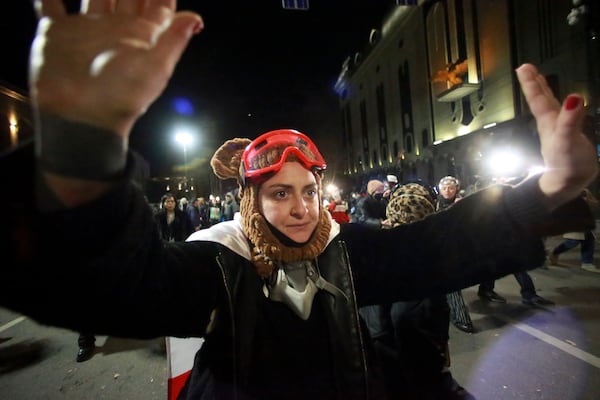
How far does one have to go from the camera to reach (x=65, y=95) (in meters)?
0.64

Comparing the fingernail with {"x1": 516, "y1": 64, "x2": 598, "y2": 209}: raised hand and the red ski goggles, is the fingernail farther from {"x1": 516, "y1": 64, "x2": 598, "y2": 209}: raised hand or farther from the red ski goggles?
{"x1": 516, "y1": 64, "x2": 598, "y2": 209}: raised hand

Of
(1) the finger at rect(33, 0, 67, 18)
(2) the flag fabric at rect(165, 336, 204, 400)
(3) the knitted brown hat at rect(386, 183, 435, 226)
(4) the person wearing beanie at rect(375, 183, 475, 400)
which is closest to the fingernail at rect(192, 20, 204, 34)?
(1) the finger at rect(33, 0, 67, 18)

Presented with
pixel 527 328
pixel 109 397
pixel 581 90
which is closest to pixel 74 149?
pixel 109 397

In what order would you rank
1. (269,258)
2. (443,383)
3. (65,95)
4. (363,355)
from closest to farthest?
1. (65,95)
2. (363,355)
3. (269,258)
4. (443,383)

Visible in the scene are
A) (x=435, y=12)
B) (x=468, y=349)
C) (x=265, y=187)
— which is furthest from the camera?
(x=435, y=12)

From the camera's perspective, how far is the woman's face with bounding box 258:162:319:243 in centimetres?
145

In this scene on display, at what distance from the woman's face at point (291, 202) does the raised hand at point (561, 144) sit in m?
0.86

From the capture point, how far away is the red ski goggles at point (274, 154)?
1.52 metres

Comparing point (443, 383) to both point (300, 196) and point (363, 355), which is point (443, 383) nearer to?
point (363, 355)

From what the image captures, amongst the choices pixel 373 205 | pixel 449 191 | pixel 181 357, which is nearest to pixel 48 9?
pixel 181 357

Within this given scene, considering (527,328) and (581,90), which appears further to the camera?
(581,90)

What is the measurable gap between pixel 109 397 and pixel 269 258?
3234 mm

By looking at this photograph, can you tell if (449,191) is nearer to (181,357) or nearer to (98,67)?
(181,357)

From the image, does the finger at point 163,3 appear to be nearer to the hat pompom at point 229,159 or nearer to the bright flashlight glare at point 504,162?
the hat pompom at point 229,159
